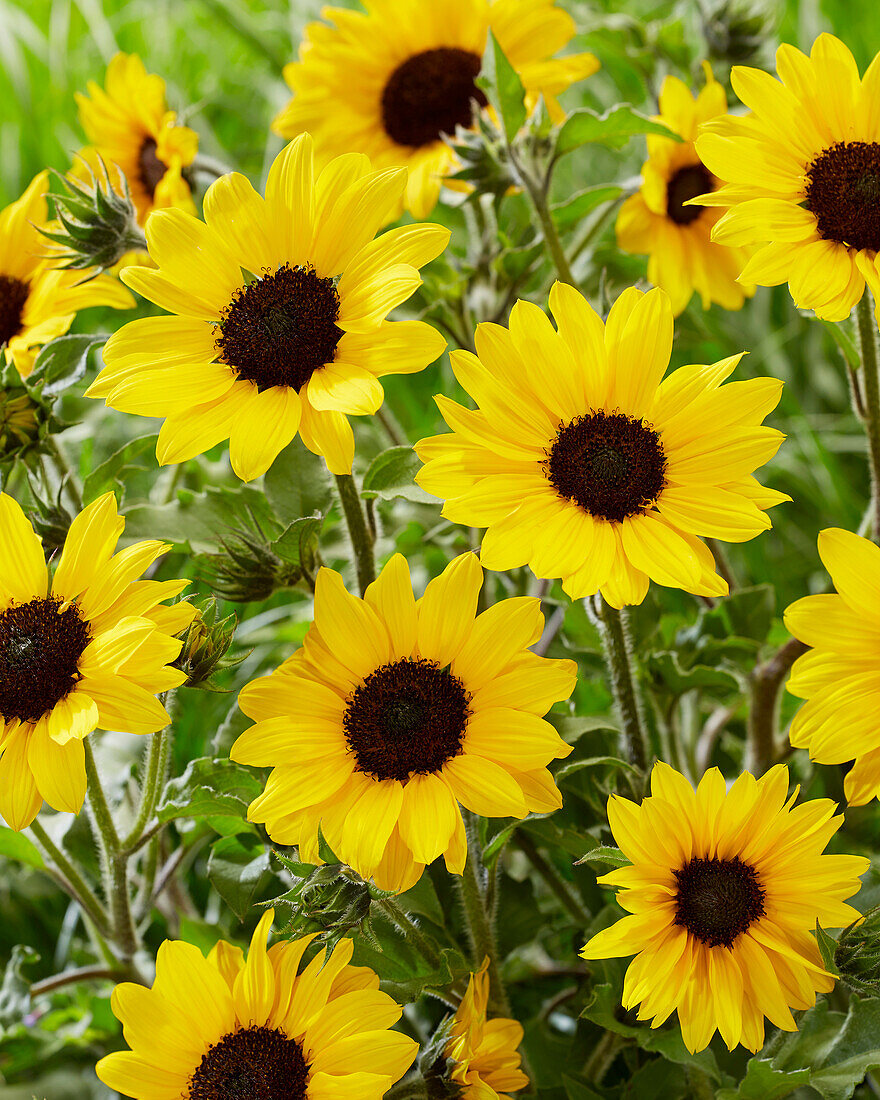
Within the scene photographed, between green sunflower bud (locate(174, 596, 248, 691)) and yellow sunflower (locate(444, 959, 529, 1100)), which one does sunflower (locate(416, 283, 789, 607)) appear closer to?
green sunflower bud (locate(174, 596, 248, 691))

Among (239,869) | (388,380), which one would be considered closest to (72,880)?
(239,869)

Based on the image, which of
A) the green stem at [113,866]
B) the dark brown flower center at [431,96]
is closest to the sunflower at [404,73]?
the dark brown flower center at [431,96]

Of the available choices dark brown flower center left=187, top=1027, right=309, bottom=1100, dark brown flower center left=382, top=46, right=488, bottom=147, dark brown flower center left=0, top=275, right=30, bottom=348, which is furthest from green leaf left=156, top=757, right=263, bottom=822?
dark brown flower center left=382, top=46, right=488, bottom=147

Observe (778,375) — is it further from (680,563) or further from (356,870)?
(356,870)

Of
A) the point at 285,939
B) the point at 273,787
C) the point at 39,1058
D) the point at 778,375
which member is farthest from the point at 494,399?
the point at 778,375

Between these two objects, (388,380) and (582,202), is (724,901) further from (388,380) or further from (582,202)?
(388,380)

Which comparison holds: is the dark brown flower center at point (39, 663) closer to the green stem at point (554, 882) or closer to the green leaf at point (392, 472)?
the green leaf at point (392, 472)
